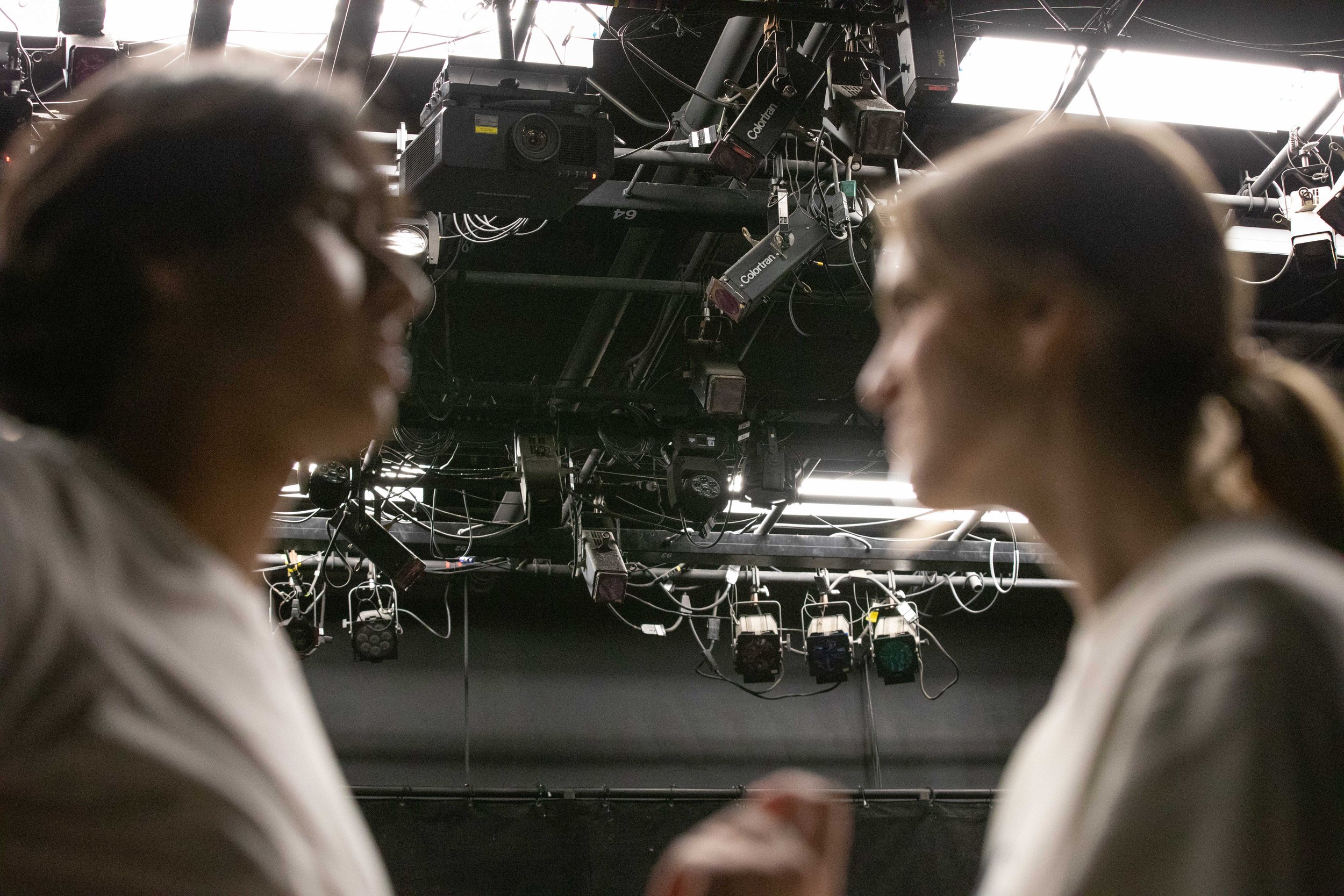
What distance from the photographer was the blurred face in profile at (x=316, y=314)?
0.68 metres

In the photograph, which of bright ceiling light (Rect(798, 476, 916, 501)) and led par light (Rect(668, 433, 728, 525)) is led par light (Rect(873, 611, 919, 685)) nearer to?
bright ceiling light (Rect(798, 476, 916, 501))

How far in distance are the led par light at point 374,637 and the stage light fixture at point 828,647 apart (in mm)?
2352

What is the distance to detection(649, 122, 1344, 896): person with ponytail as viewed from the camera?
541 mm

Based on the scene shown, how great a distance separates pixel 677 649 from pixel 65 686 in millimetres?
6923

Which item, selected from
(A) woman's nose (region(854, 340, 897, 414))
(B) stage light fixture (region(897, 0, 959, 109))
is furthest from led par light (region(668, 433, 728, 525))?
(A) woman's nose (region(854, 340, 897, 414))

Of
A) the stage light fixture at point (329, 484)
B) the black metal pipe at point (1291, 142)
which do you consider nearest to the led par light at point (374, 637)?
the stage light fixture at point (329, 484)

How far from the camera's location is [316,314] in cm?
71

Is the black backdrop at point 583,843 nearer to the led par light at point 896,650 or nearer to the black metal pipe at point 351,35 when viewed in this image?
the led par light at point 896,650

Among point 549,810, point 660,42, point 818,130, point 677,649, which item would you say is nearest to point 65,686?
point 818,130

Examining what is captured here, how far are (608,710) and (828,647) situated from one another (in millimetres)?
1596

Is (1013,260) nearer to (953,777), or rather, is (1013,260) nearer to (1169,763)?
(1169,763)

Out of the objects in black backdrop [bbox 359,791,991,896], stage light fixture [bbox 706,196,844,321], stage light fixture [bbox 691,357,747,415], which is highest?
stage light fixture [bbox 706,196,844,321]

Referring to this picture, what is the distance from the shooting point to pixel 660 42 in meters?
3.66

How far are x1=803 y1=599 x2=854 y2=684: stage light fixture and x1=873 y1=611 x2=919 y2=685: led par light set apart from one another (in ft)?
0.56
